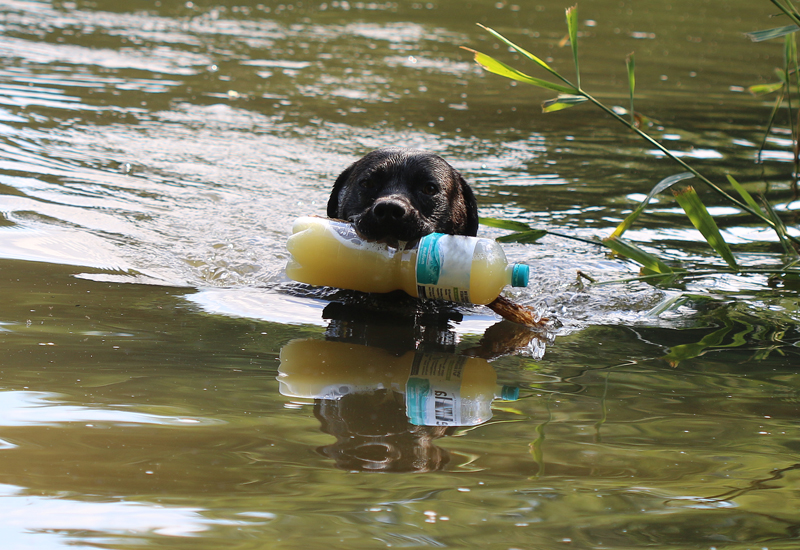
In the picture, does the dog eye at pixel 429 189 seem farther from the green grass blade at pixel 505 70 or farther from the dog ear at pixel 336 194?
the green grass blade at pixel 505 70

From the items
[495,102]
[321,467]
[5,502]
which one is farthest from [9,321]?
[495,102]

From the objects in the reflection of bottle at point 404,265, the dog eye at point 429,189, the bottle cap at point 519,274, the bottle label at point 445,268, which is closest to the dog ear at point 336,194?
the dog eye at point 429,189

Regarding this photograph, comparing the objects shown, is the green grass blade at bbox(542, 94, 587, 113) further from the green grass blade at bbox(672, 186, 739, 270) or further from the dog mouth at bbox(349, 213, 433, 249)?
the dog mouth at bbox(349, 213, 433, 249)

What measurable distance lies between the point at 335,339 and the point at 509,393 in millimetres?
831

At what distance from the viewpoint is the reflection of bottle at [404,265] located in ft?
10.9

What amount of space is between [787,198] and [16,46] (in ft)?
27.2

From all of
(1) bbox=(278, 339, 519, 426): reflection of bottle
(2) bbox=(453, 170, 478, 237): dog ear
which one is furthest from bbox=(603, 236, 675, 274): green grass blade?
(2) bbox=(453, 170, 478, 237): dog ear

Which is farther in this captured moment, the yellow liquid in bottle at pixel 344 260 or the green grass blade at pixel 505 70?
the yellow liquid in bottle at pixel 344 260

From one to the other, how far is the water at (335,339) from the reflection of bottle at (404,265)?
0.17 metres

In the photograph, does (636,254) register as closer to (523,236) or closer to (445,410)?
(523,236)

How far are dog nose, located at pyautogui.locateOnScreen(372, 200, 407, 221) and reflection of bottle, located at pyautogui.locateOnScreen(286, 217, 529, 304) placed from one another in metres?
0.13

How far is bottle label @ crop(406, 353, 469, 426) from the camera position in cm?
237

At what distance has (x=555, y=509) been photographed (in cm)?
185

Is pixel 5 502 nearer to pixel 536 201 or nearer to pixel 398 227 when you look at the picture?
pixel 398 227
